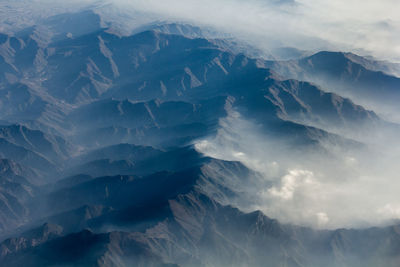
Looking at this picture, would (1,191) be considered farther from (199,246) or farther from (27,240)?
(199,246)

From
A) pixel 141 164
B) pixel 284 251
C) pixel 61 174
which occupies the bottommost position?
pixel 61 174

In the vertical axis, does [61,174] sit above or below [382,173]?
below

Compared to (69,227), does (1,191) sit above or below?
below

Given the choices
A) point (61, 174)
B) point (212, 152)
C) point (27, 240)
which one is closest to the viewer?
point (27, 240)

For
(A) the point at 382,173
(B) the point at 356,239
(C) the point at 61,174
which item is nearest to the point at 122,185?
(C) the point at 61,174

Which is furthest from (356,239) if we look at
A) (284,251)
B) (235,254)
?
(235,254)

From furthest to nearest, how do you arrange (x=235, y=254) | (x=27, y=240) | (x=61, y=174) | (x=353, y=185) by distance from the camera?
(x=61, y=174), (x=353, y=185), (x=27, y=240), (x=235, y=254)

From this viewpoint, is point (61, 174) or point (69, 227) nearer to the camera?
point (69, 227)

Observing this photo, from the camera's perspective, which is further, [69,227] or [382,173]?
[382,173]

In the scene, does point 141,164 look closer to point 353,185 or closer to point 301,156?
point 301,156
